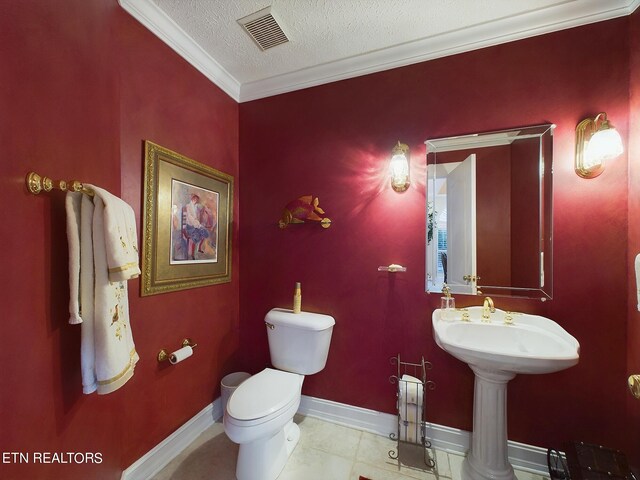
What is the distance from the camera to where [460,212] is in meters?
1.53

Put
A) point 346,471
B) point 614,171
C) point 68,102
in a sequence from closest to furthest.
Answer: point 68,102 → point 614,171 → point 346,471

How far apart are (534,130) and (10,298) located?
7.73 ft

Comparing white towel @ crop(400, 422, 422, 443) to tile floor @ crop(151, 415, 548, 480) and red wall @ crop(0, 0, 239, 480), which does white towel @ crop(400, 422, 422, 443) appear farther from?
red wall @ crop(0, 0, 239, 480)

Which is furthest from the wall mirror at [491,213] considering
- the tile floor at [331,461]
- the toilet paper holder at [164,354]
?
the toilet paper holder at [164,354]

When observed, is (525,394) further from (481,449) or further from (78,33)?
(78,33)

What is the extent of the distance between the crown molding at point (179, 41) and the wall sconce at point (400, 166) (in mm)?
1356

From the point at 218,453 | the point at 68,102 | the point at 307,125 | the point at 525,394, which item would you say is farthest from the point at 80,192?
the point at 525,394

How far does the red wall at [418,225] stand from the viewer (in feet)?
4.15

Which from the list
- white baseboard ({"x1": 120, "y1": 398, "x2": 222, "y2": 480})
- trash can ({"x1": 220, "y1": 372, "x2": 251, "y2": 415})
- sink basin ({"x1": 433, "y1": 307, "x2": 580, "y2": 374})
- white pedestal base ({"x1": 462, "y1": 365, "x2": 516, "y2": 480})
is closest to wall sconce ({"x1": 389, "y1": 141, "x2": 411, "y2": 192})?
sink basin ({"x1": 433, "y1": 307, "x2": 580, "y2": 374})

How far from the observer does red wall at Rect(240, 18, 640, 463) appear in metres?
1.27

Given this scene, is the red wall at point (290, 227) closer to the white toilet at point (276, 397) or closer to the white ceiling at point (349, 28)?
the white ceiling at point (349, 28)

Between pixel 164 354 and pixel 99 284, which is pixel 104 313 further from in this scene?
pixel 164 354

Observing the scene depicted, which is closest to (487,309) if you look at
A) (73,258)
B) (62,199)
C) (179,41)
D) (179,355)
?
(179,355)

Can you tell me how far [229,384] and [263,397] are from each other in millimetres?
662
